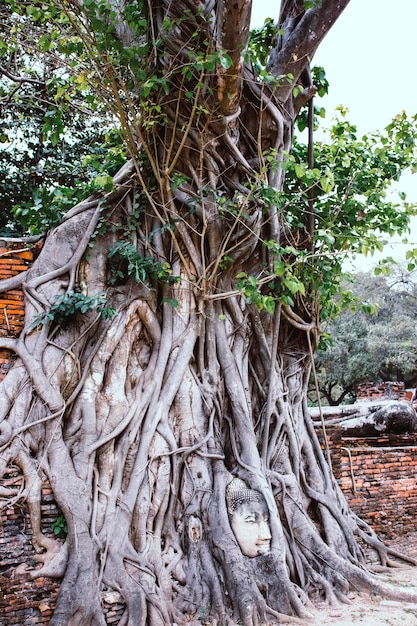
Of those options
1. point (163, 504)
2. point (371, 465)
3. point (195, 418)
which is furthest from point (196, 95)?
point (371, 465)

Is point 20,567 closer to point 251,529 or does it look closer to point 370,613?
point 251,529

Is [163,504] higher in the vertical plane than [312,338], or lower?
lower

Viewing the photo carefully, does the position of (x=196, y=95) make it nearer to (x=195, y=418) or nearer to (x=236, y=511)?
(x=195, y=418)

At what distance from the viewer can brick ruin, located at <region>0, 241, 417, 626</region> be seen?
3.91 m

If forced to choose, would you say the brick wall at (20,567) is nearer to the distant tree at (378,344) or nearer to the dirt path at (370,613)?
the dirt path at (370,613)

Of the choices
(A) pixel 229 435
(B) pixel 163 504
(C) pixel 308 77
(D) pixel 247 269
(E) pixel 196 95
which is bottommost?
(B) pixel 163 504

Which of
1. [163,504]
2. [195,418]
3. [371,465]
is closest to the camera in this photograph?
[163,504]

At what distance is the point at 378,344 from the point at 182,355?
44.6 ft

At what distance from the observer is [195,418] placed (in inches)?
192

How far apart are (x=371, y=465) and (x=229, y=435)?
2350 millimetres

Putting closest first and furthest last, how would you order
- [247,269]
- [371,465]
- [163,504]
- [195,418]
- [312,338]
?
[163,504] < [195,418] < [247,269] < [312,338] < [371,465]

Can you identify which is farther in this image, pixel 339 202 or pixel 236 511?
pixel 339 202

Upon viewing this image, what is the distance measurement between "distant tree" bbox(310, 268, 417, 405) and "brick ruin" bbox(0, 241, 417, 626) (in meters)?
10.3

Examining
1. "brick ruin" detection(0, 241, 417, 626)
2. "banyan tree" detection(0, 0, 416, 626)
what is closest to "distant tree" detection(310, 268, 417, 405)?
"brick ruin" detection(0, 241, 417, 626)
